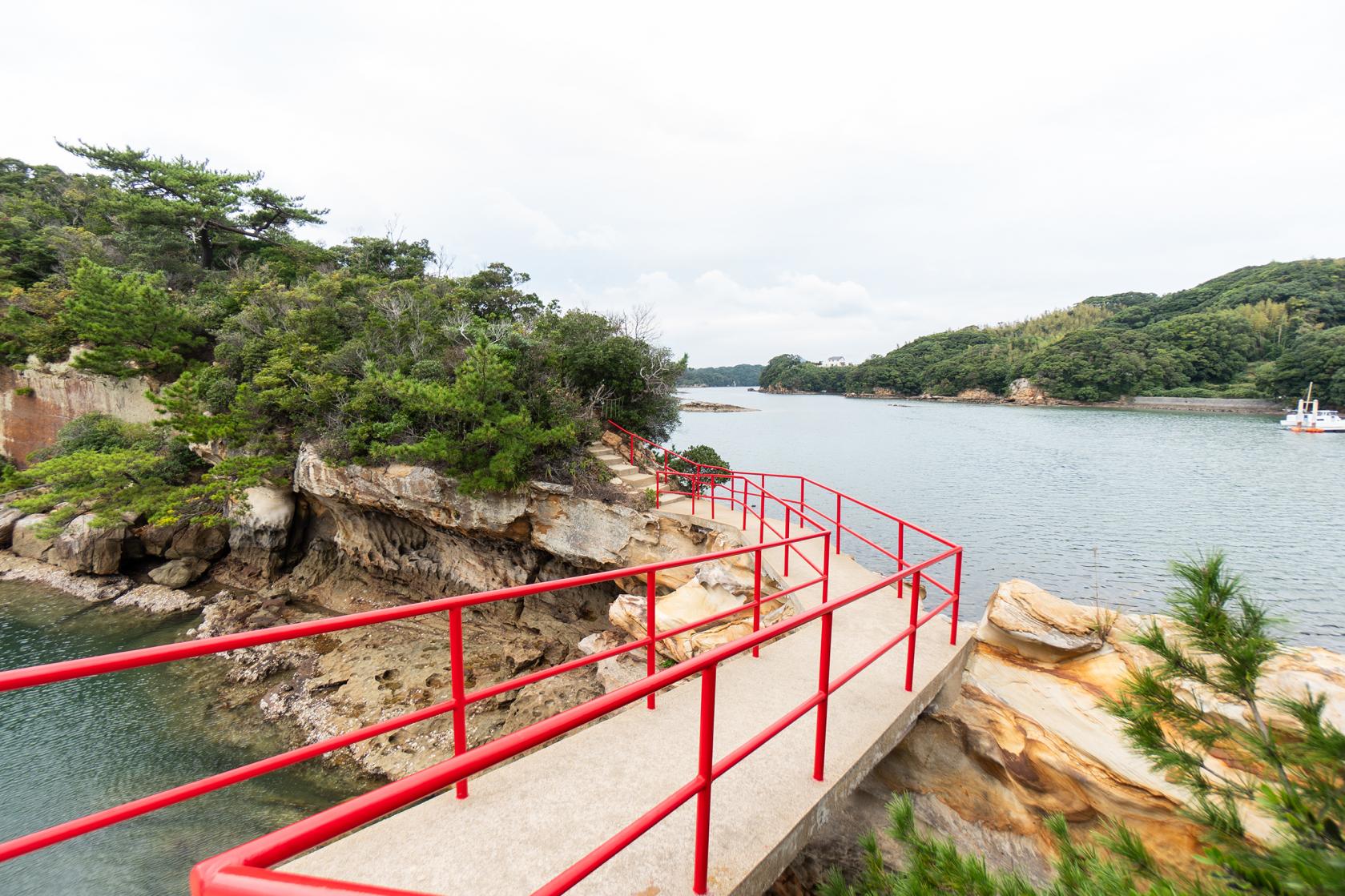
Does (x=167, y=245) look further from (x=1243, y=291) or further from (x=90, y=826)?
(x=1243, y=291)

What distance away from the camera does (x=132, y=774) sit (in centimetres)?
747

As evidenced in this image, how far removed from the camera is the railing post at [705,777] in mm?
1991

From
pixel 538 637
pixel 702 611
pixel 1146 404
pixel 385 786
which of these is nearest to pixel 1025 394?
pixel 1146 404

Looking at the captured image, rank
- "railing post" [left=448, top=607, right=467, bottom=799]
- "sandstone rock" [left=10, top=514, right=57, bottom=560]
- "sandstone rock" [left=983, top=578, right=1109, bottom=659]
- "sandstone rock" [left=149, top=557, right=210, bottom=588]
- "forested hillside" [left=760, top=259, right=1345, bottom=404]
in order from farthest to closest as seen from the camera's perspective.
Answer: "forested hillside" [left=760, top=259, right=1345, bottom=404] < "sandstone rock" [left=10, top=514, right=57, bottom=560] < "sandstone rock" [left=149, top=557, right=210, bottom=588] < "sandstone rock" [left=983, top=578, right=1109, bottom=659] < "railing post" [left=448, top=607, right=467, bottom=799]

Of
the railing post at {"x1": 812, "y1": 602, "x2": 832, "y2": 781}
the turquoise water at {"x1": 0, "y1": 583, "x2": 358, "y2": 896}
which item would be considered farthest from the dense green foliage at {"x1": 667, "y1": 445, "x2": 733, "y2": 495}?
the turquoise water at {"x1": 0, "y1": 583, "x2": 358, "y2": 896}

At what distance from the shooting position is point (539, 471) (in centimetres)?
1125

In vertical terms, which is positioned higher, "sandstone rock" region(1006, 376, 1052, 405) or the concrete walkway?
"sandstone rock" region(1006, 376, 1052, 405)

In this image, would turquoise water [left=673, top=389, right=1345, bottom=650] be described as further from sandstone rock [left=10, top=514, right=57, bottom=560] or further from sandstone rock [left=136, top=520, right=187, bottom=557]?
sandstone rock [left=10, top=514, right=57, bottom=560]

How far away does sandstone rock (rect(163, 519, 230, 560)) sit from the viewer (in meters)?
14.0

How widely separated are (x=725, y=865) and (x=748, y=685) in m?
1.95

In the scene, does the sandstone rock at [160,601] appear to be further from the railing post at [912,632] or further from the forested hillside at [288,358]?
the railing post at [912,632]

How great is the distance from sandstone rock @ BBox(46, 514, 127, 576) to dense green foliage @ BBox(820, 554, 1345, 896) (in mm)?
19409

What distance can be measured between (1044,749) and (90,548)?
20.6 metres

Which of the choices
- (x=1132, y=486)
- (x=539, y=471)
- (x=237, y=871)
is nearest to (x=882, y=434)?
(x=1132, y=486)
